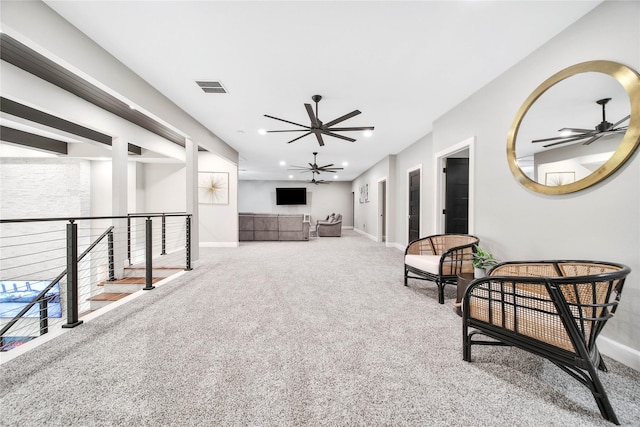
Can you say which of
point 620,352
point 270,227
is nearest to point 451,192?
point 620,352

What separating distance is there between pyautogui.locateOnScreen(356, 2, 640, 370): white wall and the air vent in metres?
3.37

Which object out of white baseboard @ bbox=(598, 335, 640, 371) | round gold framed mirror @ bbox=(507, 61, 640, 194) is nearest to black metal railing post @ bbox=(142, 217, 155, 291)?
round gold framed mirror @ bbox=(507, 61, 640, 194)

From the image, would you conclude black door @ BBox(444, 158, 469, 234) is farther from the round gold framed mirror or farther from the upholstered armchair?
the upholstered armchair

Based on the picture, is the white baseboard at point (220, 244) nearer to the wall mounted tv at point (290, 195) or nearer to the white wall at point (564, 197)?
the white wall at point (564, 197)

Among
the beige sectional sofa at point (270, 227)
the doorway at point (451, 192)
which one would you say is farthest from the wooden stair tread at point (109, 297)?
the doorway at point (451, 192)

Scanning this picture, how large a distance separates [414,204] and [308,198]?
7.95m

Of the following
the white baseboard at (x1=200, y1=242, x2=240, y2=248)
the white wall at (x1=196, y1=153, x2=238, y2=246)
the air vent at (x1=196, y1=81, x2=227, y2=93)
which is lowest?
the white baseboard at (x1=200, y1=242, x2=240, y2=248)

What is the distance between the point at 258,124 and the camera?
4.62m

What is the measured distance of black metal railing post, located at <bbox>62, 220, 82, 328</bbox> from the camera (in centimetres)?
218

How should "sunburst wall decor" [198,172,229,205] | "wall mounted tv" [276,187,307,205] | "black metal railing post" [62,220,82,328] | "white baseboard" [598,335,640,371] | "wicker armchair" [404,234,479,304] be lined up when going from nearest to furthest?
"white baseboard" [598,335,640,371] < "black metal railing post" [62,220,82,328] < "wicker armchair" [404,234,479,304] < "sunburst wall decor" [198,172,229,205] < "wall mounted tv" [276,187,307,205]

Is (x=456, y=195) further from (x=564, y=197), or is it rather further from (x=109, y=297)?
(x=109, y=297)

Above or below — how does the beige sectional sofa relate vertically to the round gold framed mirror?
below

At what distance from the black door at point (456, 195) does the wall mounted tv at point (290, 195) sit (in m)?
9.13

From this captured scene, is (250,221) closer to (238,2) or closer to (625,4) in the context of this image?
(238,2)
